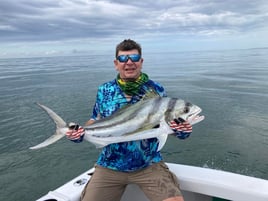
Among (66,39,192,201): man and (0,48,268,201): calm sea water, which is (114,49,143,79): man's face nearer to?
(66,39,192,201): man

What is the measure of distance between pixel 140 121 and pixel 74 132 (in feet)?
2.15

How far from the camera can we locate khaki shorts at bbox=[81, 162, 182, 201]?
305 cm

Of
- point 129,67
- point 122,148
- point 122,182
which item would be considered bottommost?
point 122,182

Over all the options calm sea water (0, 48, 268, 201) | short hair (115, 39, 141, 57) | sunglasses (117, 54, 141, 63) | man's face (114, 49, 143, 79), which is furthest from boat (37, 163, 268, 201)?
calm sea water (0, 48, 268, 201)

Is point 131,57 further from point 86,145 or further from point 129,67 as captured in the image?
point 86,145

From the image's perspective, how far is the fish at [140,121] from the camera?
2.68 metres

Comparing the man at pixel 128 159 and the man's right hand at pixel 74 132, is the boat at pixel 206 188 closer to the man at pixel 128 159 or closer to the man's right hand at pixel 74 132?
the man at pixel 128 159

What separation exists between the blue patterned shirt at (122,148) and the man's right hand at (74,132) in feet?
1.48

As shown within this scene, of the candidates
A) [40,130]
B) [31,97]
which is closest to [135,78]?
[40,130]

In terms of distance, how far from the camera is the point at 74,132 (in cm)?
279

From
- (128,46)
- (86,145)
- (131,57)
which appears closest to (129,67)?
(131,57)

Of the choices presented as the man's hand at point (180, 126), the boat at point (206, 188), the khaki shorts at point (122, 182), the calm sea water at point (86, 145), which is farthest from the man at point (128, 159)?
the calm sea water at point (86, 145)

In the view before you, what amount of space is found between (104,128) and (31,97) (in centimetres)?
1466

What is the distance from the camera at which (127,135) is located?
2.78 m
